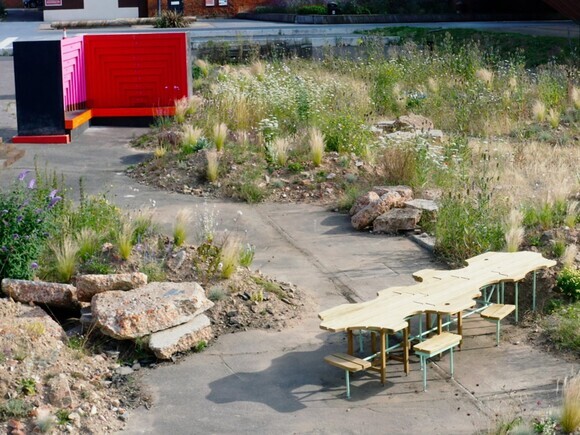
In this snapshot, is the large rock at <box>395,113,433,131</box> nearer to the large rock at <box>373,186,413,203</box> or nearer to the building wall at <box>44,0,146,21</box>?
the large rock at <box>373,186,413,203</box>

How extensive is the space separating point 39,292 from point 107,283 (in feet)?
1.90

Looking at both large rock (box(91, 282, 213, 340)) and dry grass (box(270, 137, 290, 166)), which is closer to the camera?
large rock (box(91, 282, 213, 340))

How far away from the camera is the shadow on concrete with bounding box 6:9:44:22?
42125mm

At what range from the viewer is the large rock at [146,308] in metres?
7.80

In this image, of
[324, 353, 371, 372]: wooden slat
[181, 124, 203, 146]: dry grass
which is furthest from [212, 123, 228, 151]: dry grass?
[324, 353, 371, 372]: wooden slat

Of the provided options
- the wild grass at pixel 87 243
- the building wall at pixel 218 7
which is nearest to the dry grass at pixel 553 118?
the wild grass at pixel 87 243

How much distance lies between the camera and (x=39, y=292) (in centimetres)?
845

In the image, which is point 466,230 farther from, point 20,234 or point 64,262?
point 20,234

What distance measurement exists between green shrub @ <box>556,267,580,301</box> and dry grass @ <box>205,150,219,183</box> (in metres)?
5.80

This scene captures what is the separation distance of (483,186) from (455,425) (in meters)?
4.39

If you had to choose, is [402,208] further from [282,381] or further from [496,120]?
[496,120]

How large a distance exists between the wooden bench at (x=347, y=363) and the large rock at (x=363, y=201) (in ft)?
14.9

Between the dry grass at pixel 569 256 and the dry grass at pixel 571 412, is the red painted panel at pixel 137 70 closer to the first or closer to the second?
the dry grass at pixel 569 256

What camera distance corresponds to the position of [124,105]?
1816cm
